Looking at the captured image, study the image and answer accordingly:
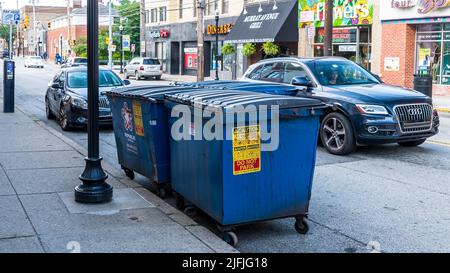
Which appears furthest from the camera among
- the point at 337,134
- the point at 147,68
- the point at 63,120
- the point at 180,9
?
the point at 180,9

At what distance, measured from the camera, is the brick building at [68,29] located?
82.7m

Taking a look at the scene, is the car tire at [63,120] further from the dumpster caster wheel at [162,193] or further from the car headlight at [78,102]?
the dumpster caster wheel at [162,193]

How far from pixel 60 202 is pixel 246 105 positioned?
8.84ft

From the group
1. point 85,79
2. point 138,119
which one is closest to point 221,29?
point 85,79

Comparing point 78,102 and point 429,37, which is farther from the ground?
point 429,37

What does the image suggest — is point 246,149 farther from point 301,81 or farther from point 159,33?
point 159,33

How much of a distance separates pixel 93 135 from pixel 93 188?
602mm

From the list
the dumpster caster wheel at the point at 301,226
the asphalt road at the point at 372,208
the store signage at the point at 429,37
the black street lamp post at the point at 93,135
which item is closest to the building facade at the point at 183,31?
the store signage at the point at 429,37

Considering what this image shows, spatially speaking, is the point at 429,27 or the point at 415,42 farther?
the point at 415,42

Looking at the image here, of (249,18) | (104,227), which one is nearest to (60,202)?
(104,227)

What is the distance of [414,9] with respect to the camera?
25.0 metres

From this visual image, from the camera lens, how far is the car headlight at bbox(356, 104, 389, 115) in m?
9.90

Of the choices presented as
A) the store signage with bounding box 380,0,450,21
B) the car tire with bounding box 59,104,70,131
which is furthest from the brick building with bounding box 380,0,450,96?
the car tire with bounding box 59,104,70,131

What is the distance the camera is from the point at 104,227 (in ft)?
18.9
